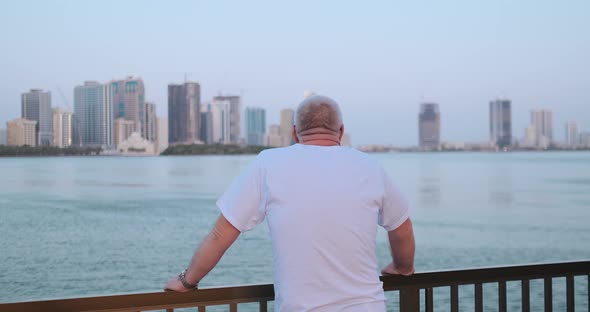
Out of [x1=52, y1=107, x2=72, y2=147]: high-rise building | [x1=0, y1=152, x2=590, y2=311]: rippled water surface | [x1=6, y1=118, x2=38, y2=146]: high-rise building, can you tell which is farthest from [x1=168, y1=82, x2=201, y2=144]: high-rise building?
[x1=0, y1=152, x2=590, y2=311]: rippled water surface

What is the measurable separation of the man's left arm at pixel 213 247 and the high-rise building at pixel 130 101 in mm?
91391

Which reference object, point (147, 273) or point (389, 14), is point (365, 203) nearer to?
point (147, 273)

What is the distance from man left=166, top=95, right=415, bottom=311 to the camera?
Answer: 5.22ft

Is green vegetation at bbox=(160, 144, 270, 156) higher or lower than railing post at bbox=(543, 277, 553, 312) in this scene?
higher

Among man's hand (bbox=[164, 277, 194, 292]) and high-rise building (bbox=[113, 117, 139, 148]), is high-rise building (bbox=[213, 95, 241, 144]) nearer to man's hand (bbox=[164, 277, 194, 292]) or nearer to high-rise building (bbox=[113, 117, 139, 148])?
high-rise building (bbox=[113, 117, 139, 148])

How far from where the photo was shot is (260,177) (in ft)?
5.28

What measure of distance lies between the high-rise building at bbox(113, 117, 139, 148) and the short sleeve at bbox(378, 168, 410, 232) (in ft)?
296

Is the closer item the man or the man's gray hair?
the man

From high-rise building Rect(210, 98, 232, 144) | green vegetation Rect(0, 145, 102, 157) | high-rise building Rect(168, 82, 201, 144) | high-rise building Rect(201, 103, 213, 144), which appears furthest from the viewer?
high-rise building Rect(210, 98, 232, 144)

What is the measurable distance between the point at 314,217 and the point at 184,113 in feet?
338

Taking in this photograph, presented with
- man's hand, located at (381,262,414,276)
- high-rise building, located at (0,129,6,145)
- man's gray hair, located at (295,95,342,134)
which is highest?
high-rise building, located at (0,129,6,145)

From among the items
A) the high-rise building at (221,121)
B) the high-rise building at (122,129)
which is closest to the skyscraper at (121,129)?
the high-rise building at (122,129)

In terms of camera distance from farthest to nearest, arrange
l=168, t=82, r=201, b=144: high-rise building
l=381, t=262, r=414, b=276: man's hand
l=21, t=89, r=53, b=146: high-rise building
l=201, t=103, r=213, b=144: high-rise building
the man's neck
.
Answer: l=201, t=103, r=213, b=144: high-rise building, l=168, t=82, r=201, b=144: high-rise building, l=21, t=89, r=53, b=146: high-rise building, l=381, t=262, r=414, b=276: man's hand, the man's neck

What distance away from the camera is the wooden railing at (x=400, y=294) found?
1.79m
